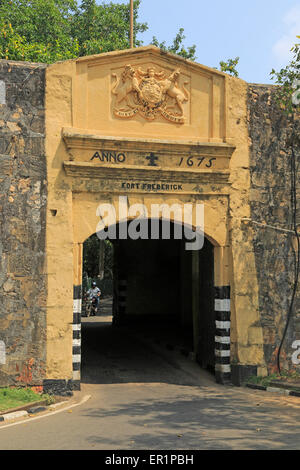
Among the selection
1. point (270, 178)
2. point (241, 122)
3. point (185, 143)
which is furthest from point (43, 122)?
point (270, 178)

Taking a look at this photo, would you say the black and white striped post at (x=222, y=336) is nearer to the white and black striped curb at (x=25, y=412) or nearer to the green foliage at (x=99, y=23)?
the white and black striped curb at (x=25, y=412)

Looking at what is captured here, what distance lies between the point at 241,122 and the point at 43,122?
3.89 metres

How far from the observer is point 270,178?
1159 cm

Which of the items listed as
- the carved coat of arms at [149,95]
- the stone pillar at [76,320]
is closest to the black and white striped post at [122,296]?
the stone pillar at [76,320]

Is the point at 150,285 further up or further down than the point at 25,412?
further up

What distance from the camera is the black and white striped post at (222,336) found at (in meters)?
11.1

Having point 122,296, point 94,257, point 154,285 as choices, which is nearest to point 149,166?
point 154,285

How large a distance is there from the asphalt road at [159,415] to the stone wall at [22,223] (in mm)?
1299

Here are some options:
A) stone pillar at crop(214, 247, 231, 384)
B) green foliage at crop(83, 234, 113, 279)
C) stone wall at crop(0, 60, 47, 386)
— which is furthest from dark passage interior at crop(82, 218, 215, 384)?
green foliage at crop(83, 234, 113, 279)

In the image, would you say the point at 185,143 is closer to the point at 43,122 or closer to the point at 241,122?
the point at 241,122

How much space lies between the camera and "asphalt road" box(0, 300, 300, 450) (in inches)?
263

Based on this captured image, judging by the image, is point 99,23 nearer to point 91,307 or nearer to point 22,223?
point 91,307

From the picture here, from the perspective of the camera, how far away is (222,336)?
1116 centimetres

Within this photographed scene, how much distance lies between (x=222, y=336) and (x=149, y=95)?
4.84m
